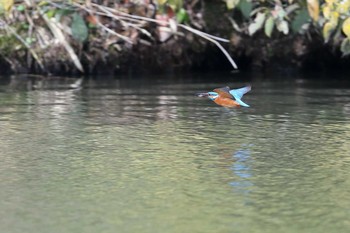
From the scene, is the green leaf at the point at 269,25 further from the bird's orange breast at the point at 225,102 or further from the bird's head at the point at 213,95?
the bird's head at the point at 213,95

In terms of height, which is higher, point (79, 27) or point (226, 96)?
point (79, 27)

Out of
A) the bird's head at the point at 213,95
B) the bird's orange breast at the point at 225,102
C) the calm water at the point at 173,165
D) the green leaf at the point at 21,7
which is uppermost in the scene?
the green leaf at the point at 21,7

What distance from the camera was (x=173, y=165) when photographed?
237 cm

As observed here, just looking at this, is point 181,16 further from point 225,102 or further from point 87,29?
point 225,102

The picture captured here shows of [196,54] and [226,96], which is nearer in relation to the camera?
[226,96]

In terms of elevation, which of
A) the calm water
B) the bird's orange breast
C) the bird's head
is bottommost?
the calm water

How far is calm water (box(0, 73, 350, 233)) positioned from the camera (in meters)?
1.79

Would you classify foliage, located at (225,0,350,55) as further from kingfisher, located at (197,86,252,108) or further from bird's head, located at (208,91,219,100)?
bird's head, located at (208,91,219,100)

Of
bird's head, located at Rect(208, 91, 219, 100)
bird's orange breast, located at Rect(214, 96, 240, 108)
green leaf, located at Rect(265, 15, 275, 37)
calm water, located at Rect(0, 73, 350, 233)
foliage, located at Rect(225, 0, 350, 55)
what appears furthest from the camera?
green leaf, located at Rect(265, 15, 275, 37)

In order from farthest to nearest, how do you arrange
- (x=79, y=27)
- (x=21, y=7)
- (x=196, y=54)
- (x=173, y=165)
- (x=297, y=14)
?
(x=196, y=54), (x=21, y=7), (x=79, y=27), (x=297, y=14), (x=173, y=165)

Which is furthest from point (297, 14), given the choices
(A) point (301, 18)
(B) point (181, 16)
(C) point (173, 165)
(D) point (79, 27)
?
(C) point (173, 165)

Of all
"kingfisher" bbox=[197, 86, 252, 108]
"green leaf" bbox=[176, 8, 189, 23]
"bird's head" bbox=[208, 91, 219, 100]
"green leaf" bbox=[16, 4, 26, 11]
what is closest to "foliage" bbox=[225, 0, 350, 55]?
"green leaf" bbox=[176, 8, 189, 23]

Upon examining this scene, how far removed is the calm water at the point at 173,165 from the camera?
1787 millimetres

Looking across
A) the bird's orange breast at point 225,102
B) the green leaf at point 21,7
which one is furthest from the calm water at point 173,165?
the green leaf at point 21,7
